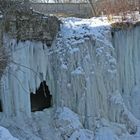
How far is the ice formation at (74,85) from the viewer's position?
1344cm

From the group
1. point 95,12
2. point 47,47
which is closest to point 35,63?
point 47,47

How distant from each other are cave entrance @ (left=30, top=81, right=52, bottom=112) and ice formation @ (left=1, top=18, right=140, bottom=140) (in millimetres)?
357

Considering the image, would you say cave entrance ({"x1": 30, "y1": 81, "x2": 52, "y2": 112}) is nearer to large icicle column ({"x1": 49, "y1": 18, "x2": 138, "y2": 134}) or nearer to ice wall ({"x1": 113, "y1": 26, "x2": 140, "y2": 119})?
large icicle column ({"x1": 49, "y1": 18, "x2": 138, "y2": 134})

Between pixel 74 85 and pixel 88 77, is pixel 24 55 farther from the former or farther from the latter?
pixel 88 77

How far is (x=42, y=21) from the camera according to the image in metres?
13.9

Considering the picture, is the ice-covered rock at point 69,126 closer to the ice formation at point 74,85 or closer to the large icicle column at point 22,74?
the ice formation at point 74,85

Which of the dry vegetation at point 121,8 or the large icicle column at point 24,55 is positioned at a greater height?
the dry vegetation at point 121,8

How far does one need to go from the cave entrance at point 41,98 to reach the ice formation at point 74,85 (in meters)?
0.36

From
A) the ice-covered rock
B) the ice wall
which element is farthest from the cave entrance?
the ice wall

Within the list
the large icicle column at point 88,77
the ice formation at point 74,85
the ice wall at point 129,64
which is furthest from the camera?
the ice wall at point 129,64

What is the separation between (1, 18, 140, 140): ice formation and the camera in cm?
1344

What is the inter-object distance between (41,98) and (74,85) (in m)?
1.52

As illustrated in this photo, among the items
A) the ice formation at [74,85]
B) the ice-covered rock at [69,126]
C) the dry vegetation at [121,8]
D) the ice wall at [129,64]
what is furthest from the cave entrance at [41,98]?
the dry vegetation at [121,8]

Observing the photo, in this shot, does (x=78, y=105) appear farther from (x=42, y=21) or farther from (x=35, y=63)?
(x=42, y=21)
